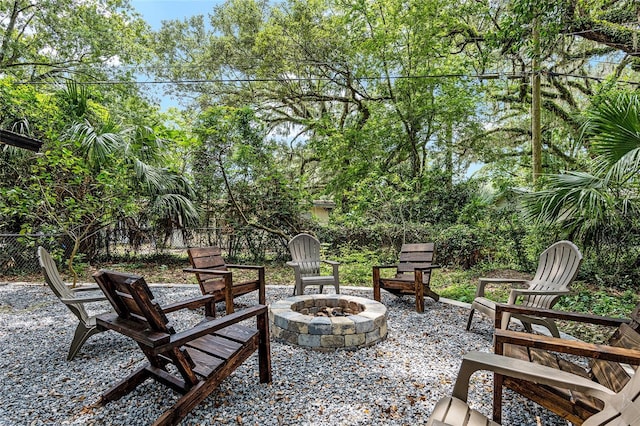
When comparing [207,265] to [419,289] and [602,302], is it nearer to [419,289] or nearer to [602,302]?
[419,289]

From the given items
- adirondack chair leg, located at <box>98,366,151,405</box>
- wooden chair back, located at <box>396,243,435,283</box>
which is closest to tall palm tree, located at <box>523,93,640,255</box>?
wooden chair back, located at <box>396,243,435,283</box>

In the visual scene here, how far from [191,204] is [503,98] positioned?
865 cm

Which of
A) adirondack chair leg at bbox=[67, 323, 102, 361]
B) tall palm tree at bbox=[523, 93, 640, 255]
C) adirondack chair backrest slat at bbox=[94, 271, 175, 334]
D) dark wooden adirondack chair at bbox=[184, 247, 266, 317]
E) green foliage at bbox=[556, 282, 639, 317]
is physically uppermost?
tall palm tree at bbox=[523, 93, 640, 255]

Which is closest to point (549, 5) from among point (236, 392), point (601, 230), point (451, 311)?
point (601, 230)

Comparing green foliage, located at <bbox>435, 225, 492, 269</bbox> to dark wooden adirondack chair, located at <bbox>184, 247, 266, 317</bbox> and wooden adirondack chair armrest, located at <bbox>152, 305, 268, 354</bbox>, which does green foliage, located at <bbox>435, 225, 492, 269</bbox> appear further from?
wooden adirondack chair armrest, located at <bbox>152, 305, 268, 354</bbox>

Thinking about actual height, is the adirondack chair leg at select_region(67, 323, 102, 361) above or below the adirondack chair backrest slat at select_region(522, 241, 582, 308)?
below

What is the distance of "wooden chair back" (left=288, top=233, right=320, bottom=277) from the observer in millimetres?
4695

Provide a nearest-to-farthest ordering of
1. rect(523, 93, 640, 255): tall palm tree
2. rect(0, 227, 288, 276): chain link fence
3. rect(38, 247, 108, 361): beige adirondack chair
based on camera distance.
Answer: rect(38, 247, 108, 361): beige adirondack chair < rect(523, 93, 640, 255): tall palm tree < rect(0, 227, 288, 276): chain link fence

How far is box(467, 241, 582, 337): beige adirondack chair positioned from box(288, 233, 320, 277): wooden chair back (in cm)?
224

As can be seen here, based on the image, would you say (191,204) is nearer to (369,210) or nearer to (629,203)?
(369,210)

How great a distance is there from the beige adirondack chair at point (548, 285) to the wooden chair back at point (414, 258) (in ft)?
3.33

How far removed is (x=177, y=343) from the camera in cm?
160

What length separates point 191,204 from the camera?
22.1ft

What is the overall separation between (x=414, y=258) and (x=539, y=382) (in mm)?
3128
